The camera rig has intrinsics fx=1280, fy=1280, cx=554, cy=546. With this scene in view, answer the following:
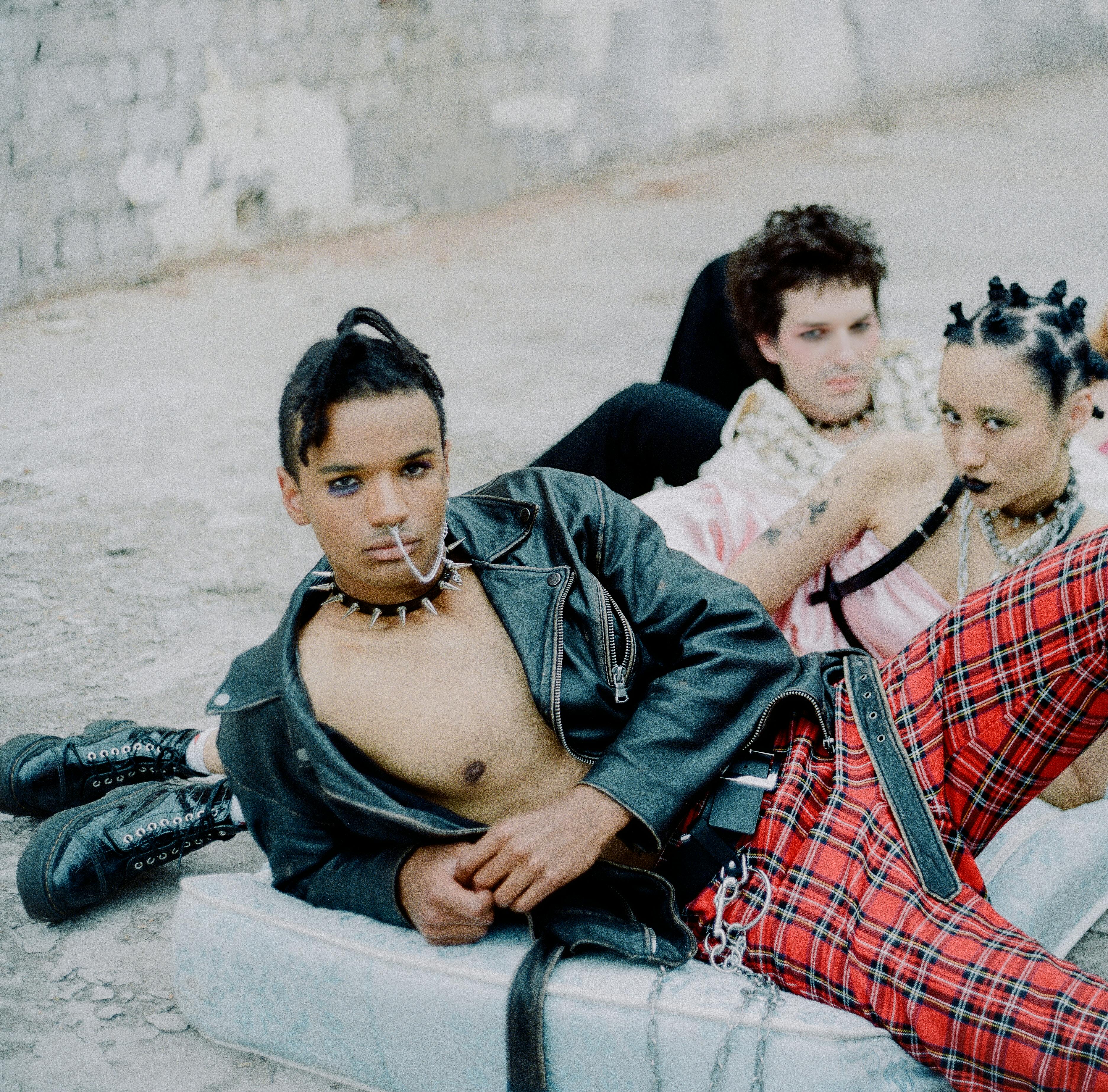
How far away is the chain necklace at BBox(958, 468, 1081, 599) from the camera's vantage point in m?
2.67

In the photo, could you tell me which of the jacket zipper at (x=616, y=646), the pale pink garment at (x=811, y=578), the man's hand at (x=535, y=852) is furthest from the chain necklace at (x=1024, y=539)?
the man's hand at (x=535, y=852)

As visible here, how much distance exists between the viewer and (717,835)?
7.32 feet

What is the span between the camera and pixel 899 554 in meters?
2.77

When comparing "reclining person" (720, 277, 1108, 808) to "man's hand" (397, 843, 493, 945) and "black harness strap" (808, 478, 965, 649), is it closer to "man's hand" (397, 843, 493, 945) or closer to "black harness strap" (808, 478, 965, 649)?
"black harness strap" (808, 478, 965, 649)

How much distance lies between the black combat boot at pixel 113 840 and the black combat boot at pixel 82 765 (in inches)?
3.9

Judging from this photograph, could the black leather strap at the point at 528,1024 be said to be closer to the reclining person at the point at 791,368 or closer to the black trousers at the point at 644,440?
the reclining person at the point at 791,368

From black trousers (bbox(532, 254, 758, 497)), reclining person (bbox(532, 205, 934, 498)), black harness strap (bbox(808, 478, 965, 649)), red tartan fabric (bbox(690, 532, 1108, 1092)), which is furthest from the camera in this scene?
black trousers (bbox(532, 254, 758, 497))

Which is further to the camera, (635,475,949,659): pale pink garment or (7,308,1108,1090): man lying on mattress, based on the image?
(635,475,949,659): pale pink garment

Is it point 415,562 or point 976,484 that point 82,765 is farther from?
point 976,484

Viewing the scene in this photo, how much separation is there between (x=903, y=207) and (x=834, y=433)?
7.22 metres

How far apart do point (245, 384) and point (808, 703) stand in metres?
4.35

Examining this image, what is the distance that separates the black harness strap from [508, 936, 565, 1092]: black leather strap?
1.12 metres

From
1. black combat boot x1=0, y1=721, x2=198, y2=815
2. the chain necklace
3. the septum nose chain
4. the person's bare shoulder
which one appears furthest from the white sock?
the chain necklace

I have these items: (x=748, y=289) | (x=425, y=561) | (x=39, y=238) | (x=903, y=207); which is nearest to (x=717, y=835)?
(x=425, y=561)
